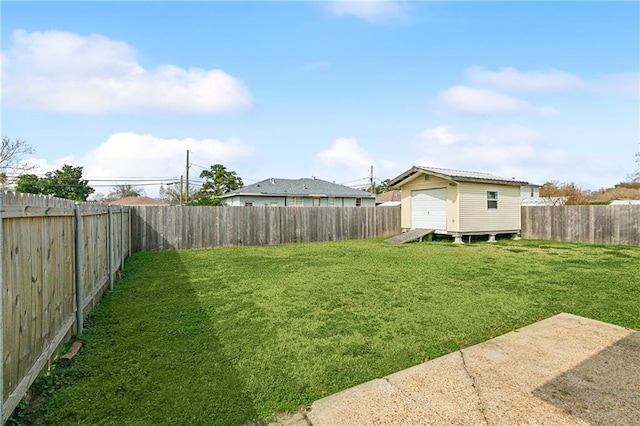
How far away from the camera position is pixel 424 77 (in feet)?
38.7

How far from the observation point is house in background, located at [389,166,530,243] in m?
12.5

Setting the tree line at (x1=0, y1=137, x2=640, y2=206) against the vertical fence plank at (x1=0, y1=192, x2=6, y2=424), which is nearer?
the vertical fence plank at (x1=0, y1=192, x2=6, y2=424)

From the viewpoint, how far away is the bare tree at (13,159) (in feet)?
61.0

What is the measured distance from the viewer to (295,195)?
1025 inches

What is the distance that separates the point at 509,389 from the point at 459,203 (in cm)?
1102

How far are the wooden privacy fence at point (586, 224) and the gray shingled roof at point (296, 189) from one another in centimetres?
1621

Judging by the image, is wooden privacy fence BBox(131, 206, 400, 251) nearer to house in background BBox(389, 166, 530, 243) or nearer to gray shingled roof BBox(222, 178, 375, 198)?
house in background BBox(389, 166, 530, 243)

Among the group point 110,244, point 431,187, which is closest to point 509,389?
point 110,244

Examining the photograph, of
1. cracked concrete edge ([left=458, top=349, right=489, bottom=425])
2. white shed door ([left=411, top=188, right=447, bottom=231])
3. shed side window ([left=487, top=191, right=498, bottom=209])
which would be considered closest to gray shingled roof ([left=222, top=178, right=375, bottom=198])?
white shed door ([left=411, top=188, right=447, bottom=231])

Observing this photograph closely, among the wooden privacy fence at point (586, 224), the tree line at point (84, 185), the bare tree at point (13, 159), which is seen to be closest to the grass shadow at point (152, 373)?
the wooden privacy fence at point (586, 224)

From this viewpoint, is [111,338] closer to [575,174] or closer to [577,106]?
[577,106]

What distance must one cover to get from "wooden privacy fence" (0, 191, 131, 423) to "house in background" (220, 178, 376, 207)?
20.8 meters

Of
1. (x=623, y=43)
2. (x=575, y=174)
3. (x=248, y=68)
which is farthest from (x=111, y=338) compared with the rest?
(x=575, y=174)

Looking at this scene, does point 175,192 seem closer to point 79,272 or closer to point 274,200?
point 274,200
